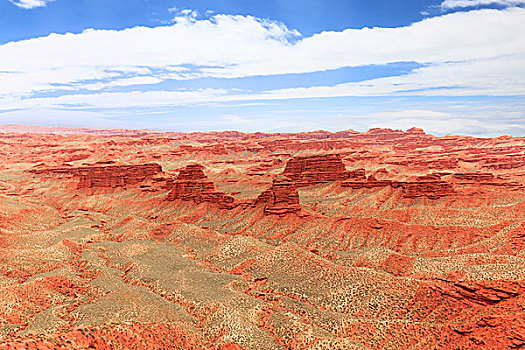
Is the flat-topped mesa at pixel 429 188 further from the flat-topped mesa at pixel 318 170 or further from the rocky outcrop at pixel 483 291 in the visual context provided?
the rocky outcrop at pixel 483 291

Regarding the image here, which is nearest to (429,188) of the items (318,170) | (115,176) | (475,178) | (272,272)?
(475,178)

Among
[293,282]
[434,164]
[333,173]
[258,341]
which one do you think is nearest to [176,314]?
[258,341]

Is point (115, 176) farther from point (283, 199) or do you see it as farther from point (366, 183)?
point (366, 183)

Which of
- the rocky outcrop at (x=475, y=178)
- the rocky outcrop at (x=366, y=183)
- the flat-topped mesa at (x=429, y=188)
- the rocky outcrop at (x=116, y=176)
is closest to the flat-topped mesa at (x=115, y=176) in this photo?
the rocky outcrop at (x=116, y=176)

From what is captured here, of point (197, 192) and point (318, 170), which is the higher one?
point (318, 170)

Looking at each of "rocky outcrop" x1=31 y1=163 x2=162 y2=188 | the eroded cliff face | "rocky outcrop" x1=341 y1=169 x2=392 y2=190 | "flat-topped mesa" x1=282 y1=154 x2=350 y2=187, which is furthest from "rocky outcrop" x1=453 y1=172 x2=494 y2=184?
"rocky outcrop" x1=31 y1=163 x2=162 y2=188

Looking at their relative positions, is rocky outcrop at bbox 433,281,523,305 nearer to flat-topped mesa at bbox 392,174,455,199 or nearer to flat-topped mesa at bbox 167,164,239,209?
flat-topped mesa at bbox 167,164,239,209
